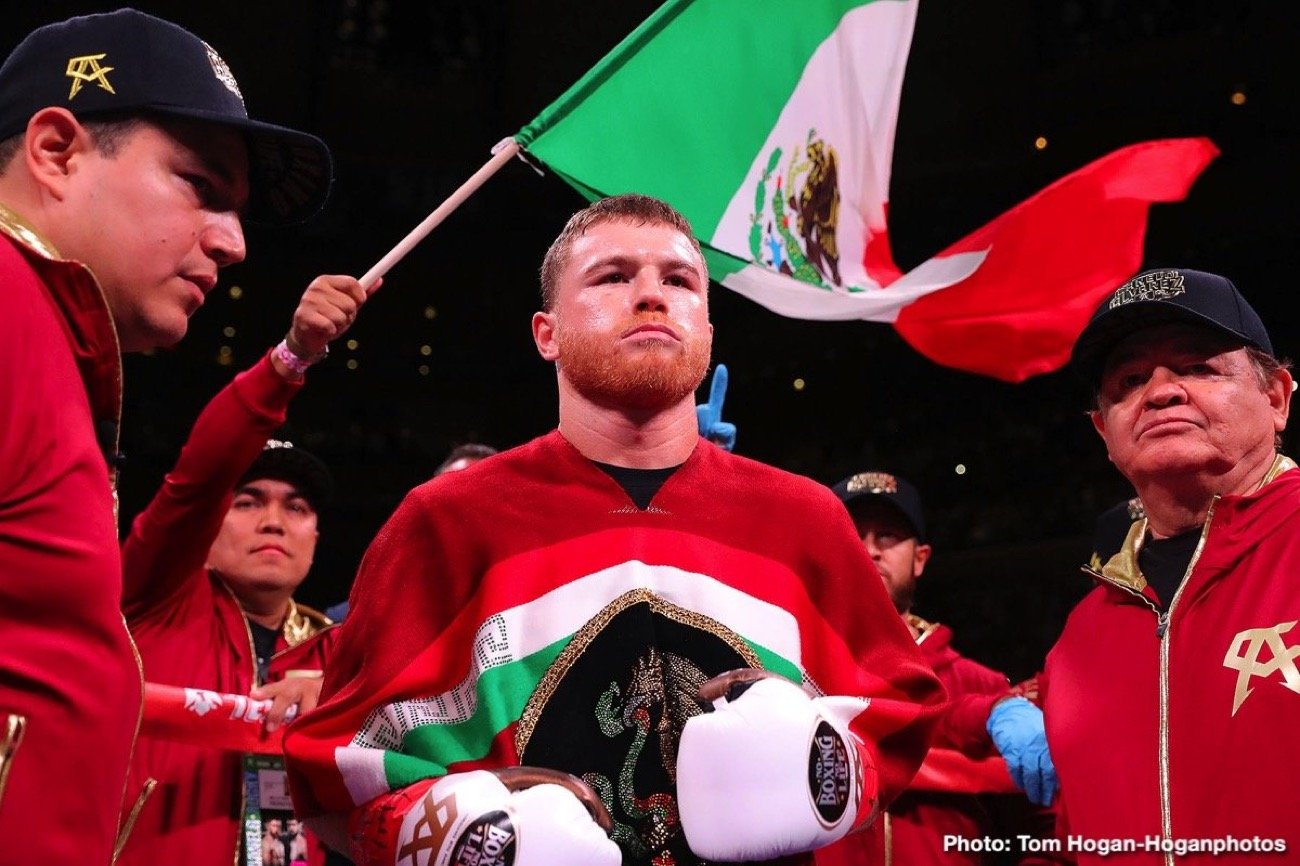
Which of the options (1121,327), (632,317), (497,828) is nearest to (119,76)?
(632,317)

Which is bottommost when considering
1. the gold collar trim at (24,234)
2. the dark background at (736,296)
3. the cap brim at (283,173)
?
the gold collar trim at (24,234)

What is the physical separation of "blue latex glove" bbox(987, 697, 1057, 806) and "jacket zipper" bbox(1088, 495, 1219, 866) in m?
1.07

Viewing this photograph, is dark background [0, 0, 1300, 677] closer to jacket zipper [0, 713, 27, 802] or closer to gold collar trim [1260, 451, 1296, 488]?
gold collar trim [1260, 451, 1296, 488]

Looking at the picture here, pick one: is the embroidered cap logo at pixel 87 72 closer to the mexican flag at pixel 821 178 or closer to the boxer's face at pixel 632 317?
the boxer's face at pixel 632 317

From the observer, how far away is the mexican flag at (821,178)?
336 cm

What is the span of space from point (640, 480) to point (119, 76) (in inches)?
36.6

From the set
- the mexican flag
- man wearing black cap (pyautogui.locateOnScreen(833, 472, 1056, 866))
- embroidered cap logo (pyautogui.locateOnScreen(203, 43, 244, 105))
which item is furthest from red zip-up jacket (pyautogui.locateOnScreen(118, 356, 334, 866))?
man wearing black cap (pyautogui.locateOnScreen(833, 472, 1056, 866))

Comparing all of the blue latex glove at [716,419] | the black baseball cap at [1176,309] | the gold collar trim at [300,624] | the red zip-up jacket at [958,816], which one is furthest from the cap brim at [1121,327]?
the gold collar trim at [300,624]

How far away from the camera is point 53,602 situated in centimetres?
137

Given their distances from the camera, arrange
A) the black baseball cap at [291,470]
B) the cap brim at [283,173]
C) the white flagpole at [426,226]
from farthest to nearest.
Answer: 1. the black baseball cap at [291,470]
2. the white flagpole at [426,226]
3. the cap brim at [283,173]

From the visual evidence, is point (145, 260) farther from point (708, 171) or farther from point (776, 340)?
point (776, 340)

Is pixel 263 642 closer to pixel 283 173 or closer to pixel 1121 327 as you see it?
pixel 283 173

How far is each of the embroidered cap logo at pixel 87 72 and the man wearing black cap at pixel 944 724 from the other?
7.09ft

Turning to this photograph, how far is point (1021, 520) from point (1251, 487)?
19.9ft
